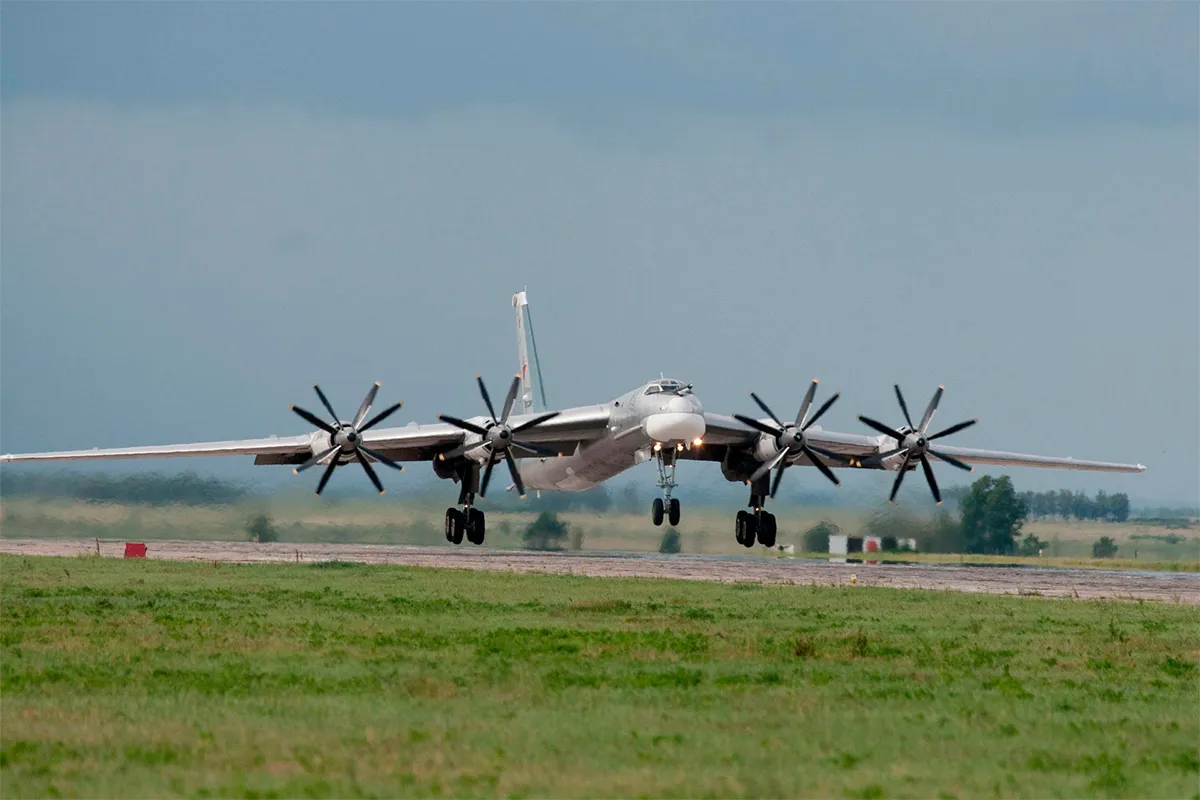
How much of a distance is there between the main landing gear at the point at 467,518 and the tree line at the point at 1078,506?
916 inches

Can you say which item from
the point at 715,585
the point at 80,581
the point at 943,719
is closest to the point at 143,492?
the point at 80,581

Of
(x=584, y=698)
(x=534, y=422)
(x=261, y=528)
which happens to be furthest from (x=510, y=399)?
(x=584, y=698)

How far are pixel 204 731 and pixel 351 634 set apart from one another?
7.47m

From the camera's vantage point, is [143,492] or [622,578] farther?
[143,492]

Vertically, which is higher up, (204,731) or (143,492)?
(143,492)

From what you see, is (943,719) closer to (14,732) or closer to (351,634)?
(14,732)

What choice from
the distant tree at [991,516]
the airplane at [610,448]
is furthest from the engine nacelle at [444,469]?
the distant tree at [991,516]

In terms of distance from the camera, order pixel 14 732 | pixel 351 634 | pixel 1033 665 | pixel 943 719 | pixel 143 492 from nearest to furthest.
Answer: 1. pixel 14 732
2. pixel 943 719
3. pixel 1033 665
4. pixel 351 634
5. pixel 143 492

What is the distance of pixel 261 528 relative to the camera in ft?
141

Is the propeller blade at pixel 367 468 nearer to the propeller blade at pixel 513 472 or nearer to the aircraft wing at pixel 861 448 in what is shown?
the propeller blade at pixel 513 472

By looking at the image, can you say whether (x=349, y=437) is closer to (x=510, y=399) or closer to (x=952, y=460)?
(x=510, y=399)

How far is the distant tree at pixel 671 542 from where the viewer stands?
1863 inches

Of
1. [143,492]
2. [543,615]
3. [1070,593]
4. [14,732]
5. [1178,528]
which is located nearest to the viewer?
[14,732]

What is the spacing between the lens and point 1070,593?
97.3ft
